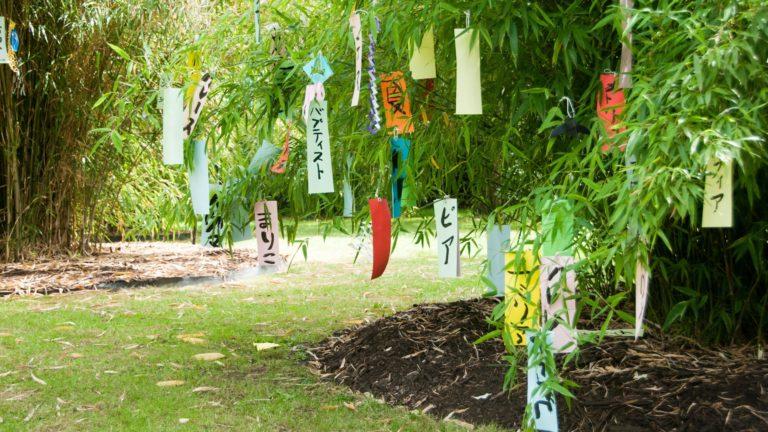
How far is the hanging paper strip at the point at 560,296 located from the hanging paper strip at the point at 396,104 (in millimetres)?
797

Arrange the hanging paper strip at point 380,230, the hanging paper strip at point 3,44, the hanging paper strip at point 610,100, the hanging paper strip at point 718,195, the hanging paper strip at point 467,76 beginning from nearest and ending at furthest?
the hanging paper strip at point 718,195 → the hanging paper strip at point 610,100 → the hanging paper strip at point 467,76 → the hanging paper strip at point 380,230 → the hanging paper strip at point 3,44

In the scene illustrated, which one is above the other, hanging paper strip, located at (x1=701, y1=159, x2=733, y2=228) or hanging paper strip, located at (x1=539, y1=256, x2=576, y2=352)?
hanging paper strip, located at (x1=701, y1=159, x2=733, y2=228)

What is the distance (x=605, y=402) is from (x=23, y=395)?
209 centimetres

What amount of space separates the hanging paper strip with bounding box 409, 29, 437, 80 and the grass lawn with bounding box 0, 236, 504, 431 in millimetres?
1121

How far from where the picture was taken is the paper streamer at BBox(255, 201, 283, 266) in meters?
2.99

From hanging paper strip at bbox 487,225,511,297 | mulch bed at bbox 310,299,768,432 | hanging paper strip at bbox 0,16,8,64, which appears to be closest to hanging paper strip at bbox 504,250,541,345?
mulch bed at bbox 310,299,768,432

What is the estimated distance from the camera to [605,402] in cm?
251

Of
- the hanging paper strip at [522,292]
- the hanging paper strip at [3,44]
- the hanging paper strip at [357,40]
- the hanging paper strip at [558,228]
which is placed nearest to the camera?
the hanging paper strip at [558,228]

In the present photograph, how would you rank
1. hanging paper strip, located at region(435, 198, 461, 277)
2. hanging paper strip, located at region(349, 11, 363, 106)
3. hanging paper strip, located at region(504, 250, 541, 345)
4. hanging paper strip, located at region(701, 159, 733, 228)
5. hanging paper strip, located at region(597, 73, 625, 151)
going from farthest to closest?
hanging paper strip, located at region(435, 198, 461, 277) < hanging paper strip, located at region(349, 11, 363, 106) < hanging paper strip, located at region(597, 73, 625, 151) < hanging paper strip, located at region(504, 250, 541, 345) < hanging paper strip, located at region(701, 159, 733, 228)

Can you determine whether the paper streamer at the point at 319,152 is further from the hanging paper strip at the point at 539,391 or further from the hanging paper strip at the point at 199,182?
the hanging paper strip at the point at 539,391

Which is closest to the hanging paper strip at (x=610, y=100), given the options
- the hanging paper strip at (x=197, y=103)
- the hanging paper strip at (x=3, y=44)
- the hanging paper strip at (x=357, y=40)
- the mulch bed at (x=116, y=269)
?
the hanging paper strip at (x=357, y=40)

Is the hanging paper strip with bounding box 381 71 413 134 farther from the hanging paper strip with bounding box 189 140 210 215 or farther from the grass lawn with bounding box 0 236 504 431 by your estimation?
the grass lawn with bounding box 0 236 504 431

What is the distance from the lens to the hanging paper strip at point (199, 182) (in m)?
2.74

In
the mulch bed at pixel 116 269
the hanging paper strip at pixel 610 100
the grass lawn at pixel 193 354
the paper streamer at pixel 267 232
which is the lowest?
the grass lawn at pixel 193 354
